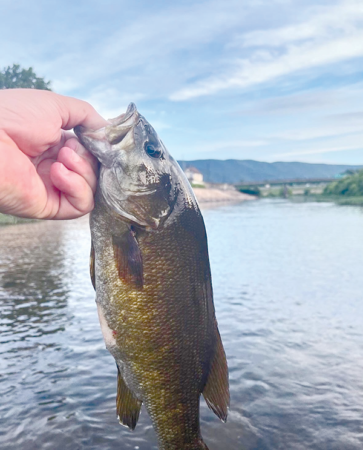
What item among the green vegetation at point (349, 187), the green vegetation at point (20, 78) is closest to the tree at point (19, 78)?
the green vegetation at point (20, 78)

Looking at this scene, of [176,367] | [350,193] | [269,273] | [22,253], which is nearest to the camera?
[176,367]

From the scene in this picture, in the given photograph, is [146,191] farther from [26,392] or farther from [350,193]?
[350,193]

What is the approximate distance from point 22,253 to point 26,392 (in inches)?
749

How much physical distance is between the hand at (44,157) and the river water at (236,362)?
6.29 m

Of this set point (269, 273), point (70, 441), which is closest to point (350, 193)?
point (269, 273)

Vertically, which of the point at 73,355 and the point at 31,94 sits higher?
the point at 31,94

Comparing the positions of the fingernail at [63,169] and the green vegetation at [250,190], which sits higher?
the fingernail at [63,169]

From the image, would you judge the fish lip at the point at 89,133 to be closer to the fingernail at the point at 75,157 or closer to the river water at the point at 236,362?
the fingernail at the point at 75,157

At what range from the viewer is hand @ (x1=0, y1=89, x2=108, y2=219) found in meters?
2.92

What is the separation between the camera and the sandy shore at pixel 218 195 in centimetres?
12197

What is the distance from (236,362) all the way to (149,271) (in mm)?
9024

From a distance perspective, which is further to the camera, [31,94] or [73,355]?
[73,355]

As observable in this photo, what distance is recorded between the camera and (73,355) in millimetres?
11844

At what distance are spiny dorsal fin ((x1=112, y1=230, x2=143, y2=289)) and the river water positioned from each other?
596 cm
